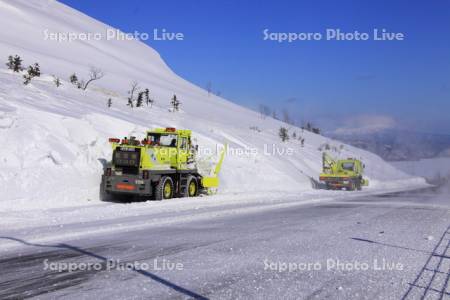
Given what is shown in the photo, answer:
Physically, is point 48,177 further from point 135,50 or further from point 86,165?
point 135,50

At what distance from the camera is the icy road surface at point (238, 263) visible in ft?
19.4

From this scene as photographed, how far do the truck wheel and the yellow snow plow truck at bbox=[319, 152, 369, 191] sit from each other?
1631 cm

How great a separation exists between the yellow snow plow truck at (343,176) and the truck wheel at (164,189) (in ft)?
53.5

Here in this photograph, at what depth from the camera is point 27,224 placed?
37.1 feet

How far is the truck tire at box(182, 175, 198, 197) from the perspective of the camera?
19.8 meters

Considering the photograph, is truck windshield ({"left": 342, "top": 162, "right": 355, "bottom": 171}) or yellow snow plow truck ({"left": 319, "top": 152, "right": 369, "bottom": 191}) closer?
yellow snow plow truck ({"left": 319, "top": 152, "right": 369, "bottom": 191})

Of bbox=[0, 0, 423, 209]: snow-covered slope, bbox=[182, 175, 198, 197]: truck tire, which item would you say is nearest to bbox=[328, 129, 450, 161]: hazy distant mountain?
bbox=[0, 0, 423, 209]: snow-covered slope

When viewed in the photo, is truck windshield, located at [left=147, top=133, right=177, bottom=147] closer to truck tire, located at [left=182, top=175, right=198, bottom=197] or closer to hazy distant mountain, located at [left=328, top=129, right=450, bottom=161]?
truck tire, located at [left=182, top=175, right=198, bottom=197]

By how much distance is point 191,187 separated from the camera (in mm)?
20531

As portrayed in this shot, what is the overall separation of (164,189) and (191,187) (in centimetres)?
221

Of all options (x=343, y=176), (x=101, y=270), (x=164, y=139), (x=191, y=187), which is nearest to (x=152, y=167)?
(x=164, y=139)

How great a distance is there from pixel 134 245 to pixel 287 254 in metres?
2.86

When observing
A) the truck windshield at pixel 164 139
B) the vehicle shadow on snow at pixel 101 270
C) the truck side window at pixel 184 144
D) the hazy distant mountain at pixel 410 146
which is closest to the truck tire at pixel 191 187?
the truck side window at pixel 184 144

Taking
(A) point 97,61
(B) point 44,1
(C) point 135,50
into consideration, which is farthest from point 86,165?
(B) point 44,1
